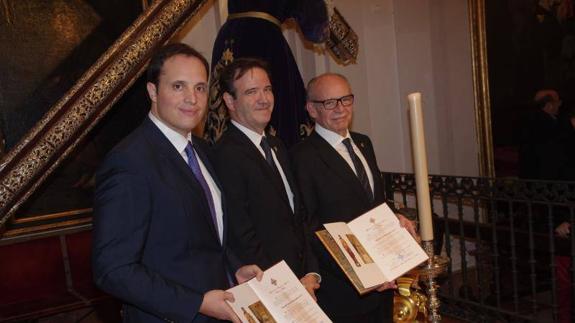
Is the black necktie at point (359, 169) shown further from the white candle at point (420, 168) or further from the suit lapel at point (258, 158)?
the white candle at point (420, 168)

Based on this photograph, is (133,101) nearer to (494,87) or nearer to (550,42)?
(494,87)

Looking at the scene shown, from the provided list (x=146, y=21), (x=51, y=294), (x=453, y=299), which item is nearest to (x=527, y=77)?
(x=453, y=299)

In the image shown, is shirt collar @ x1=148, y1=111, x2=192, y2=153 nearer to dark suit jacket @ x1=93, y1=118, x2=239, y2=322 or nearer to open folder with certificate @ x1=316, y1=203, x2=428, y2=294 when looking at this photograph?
dark suit jacket @ x1=93, y1=118, x2=239, y2=322

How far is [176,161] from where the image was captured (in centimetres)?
153

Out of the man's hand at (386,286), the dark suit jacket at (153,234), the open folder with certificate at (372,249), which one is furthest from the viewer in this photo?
the man's hand at (386,286)

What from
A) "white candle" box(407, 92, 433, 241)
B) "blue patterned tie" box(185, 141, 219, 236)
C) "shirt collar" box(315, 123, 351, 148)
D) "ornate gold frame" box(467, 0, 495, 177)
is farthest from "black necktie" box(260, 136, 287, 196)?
"ornate gold frame" box(467, 0, 495, 177)

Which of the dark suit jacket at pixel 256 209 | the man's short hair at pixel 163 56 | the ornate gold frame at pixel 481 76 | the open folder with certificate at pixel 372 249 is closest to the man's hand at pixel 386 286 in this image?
the open folder with certificate at pixel 372 249

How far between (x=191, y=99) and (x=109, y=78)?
0.96 metres

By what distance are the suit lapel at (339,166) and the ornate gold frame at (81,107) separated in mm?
882

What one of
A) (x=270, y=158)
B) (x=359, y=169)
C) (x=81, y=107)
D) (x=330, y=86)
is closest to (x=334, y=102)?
(x=330, y=86)

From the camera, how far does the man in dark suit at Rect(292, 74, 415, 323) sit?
7.36ft

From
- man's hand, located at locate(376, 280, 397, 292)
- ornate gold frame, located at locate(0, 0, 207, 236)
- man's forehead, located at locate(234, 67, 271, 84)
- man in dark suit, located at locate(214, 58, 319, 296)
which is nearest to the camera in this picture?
man's hand, located at locate(376, 280, 397, 292)

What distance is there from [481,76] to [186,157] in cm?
442

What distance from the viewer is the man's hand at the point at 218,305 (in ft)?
4.46
